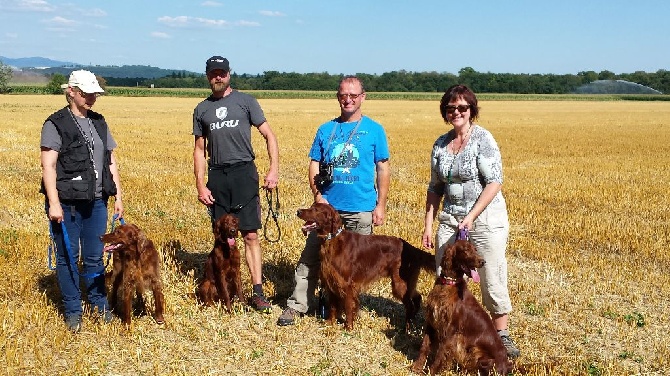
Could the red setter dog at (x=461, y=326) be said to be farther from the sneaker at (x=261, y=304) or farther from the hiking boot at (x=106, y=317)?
the hiking boot at (x=106, y=317)

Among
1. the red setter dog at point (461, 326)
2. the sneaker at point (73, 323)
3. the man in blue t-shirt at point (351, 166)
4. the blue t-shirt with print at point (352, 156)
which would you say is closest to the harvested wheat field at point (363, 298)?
the sneaker at point (73, 323)

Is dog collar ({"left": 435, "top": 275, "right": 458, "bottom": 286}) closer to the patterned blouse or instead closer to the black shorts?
the patterned blouse

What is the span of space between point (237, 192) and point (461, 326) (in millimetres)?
2479

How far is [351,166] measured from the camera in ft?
17.5

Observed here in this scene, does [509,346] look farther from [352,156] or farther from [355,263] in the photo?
[352,156]

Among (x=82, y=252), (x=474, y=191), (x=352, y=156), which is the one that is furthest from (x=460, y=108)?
(x=82, y=252)

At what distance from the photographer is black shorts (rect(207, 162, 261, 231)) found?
5578mm

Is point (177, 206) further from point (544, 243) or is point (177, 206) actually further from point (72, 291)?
point (544, 243)

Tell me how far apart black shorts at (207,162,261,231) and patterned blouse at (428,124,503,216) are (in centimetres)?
187

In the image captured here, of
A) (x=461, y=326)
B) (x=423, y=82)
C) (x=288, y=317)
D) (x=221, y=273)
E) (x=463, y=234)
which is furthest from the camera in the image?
(x=423, y=82)

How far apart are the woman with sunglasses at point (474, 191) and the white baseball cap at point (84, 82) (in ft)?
9.64

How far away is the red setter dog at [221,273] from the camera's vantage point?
553 centimetres

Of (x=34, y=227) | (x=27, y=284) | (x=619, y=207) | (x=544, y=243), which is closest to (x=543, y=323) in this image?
(x=544, y=243)

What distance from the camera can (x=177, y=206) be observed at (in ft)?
33.9
